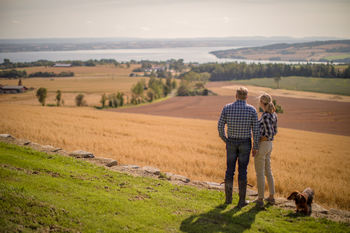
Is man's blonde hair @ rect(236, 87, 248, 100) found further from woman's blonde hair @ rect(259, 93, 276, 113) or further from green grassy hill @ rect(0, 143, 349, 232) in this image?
green grassy hill @ rect(0, 143, 349, 232)

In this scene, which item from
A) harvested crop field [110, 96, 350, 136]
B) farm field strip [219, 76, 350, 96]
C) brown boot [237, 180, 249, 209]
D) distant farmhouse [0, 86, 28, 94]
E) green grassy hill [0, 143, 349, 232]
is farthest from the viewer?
distant farmhouse [0, 86, 28, 94]

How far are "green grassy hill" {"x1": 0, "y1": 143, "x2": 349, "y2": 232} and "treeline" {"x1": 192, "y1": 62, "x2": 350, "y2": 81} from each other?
71.2m

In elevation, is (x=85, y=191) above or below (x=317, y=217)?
above

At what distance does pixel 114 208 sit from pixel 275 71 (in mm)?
105485

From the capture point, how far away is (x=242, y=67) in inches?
5231

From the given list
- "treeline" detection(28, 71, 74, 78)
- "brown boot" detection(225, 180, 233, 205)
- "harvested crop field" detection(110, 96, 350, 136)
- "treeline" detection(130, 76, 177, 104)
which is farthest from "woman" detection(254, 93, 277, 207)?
"treeline" detection(28, 71, 74, 78)

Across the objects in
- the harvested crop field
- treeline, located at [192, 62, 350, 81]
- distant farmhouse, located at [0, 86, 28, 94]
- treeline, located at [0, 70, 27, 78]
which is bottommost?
the harvested crop field

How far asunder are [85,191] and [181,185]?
363 centimetres

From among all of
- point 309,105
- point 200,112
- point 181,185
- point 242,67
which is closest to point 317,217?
point 181,185

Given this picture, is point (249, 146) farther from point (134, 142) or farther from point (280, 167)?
point (134, 142)

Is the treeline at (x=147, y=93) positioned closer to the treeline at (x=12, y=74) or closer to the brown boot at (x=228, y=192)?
the treeline at (x=12, y=74)

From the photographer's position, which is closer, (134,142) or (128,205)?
(128,205)

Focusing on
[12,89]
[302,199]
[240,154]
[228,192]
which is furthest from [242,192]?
[12,89]

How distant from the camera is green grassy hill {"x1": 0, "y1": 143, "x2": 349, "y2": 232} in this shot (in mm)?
5988
